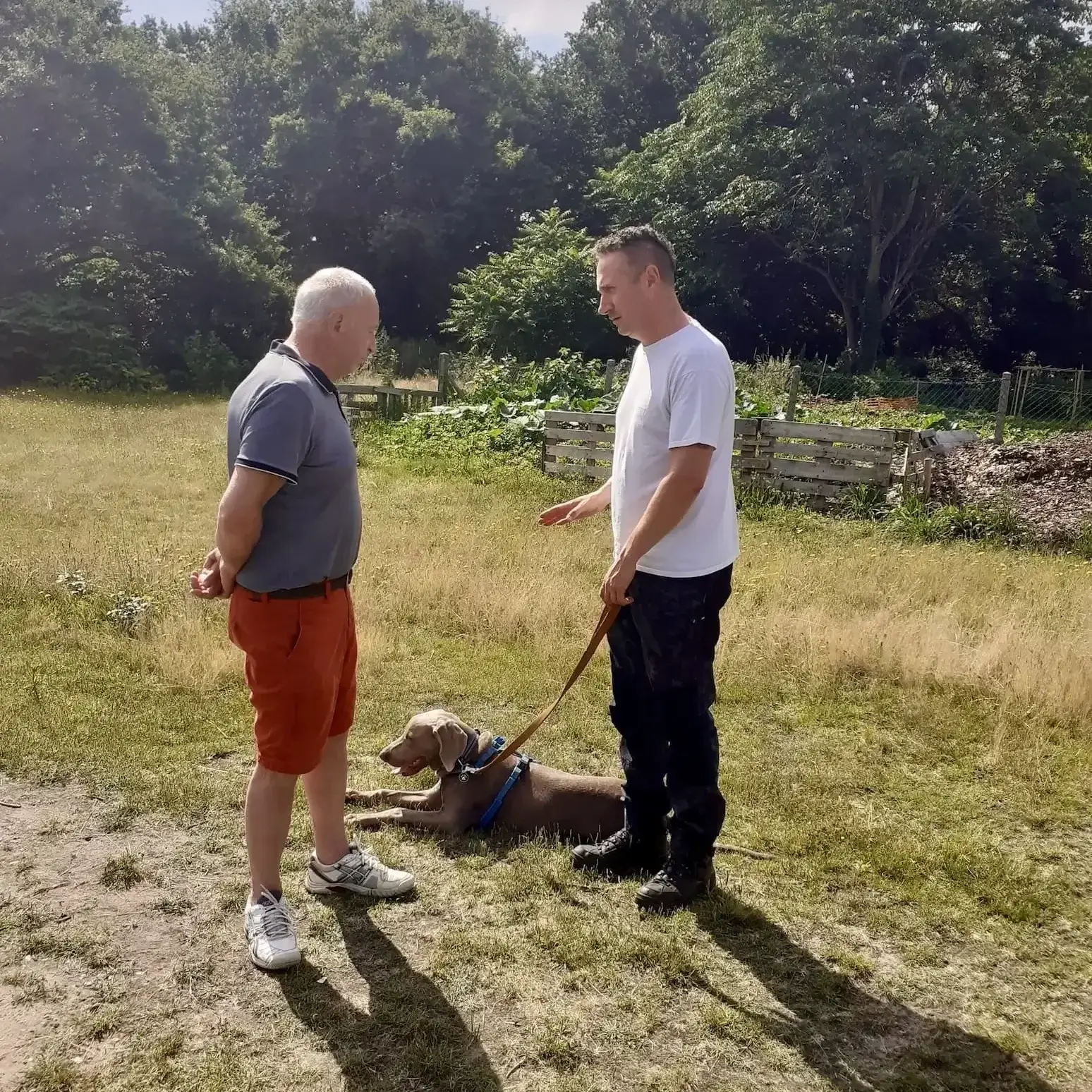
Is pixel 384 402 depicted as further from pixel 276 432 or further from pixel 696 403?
pixel 276 432

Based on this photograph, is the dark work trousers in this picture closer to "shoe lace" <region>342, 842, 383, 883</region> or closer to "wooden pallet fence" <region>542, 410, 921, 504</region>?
"shoe lace" <region>342, 842, 383, 883</region>

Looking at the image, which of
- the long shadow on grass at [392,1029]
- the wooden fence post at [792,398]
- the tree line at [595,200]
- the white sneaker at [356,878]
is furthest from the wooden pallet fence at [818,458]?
the tree line at [595,200]

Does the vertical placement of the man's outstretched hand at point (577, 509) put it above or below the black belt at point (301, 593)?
above

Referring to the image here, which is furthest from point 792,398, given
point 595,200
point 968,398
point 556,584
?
A: point 595,200

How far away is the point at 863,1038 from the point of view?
255cm

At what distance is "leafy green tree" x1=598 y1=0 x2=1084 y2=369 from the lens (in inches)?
985

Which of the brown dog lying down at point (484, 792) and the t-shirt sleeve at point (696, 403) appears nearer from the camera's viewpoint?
the t-shirt sleeve at point (696, 403)

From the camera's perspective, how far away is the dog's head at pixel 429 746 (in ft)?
11.8

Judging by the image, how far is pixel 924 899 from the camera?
3.23m

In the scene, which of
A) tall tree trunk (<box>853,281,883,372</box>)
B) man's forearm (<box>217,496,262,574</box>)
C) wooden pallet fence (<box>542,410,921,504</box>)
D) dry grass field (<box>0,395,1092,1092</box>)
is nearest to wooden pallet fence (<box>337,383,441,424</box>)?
wooden pallet fence (<box>542,410,921,504</box>)

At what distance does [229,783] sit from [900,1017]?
256 cm

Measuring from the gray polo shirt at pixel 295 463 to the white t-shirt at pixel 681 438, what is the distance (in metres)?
0.84

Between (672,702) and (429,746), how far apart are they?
1.07 m

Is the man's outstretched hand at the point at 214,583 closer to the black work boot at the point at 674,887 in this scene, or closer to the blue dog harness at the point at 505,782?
the blue dog harness at the point at 505,782
